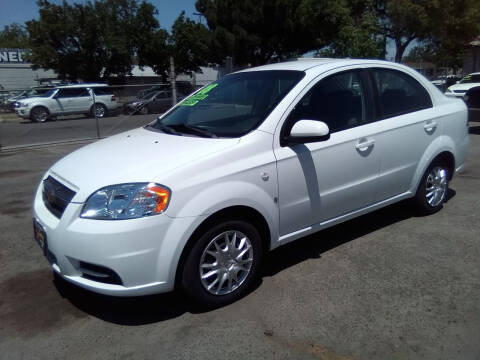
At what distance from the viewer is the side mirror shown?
3.31 metres

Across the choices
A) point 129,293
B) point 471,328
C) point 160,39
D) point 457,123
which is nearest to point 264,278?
point 129,293

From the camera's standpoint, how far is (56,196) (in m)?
3.18

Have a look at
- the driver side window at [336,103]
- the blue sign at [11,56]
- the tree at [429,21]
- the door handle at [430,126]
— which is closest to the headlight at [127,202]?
the driver side window at [336,103]

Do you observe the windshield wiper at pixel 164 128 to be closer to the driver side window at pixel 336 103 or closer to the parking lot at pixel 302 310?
the driver side window at pixel 336 103

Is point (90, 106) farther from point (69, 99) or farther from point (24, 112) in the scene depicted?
point (24, 112)

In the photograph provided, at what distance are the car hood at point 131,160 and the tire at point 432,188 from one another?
251cm

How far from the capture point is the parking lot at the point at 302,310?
279 centimetres

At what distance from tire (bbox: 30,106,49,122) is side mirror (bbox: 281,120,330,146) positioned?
19.0 m

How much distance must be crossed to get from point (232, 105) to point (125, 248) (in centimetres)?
177

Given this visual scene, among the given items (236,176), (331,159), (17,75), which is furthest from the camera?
(17,75)

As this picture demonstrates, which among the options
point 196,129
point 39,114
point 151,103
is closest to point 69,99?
point 39,114

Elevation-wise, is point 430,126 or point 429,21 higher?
point 429,21

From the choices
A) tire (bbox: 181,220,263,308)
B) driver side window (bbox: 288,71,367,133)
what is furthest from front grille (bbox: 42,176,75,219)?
driver side window (bbox: 288,71,367,133)

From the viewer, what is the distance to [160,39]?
3959 centimetres
